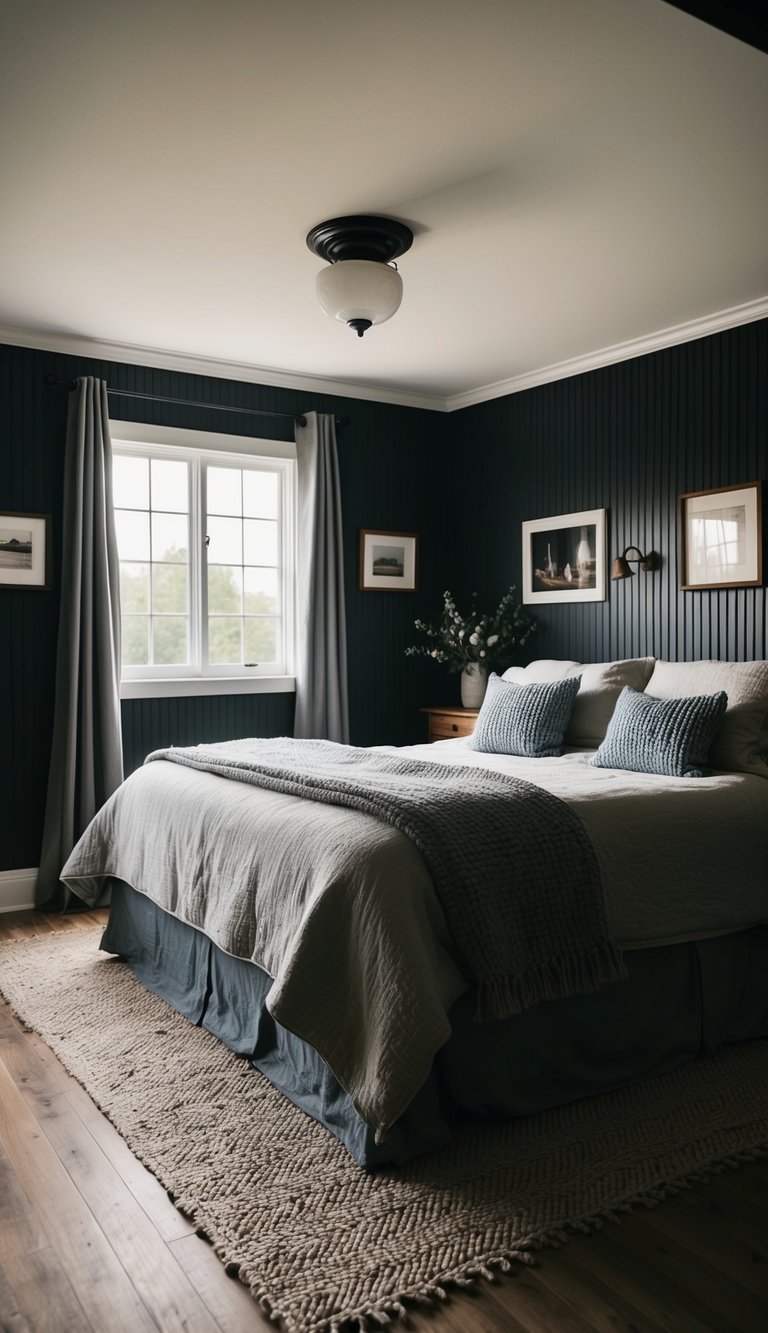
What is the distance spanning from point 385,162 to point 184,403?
236 cm

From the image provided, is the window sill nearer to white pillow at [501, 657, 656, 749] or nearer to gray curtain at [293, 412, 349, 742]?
gray curtain at [293, 412, 349, 742]

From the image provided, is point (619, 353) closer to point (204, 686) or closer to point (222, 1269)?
point (204, 686)

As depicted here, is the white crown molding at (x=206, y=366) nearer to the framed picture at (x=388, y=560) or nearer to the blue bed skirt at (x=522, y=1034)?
the framed picture at (x=388, y=560)

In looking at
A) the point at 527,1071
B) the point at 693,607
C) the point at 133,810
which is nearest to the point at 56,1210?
the point at 527,1071

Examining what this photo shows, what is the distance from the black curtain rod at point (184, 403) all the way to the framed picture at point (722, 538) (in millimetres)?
2051

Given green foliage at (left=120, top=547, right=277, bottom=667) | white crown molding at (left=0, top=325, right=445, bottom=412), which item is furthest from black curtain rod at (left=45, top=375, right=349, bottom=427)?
green foliage at (left=120, top=547, right=277, bottom=667)

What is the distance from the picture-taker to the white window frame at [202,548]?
4949mm

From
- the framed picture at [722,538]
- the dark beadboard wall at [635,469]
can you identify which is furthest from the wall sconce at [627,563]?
the framed picture at [722,538]

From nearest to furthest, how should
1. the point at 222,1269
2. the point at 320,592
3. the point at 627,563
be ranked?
the point at 222,1269
the point at 627,563
the point at 320,592

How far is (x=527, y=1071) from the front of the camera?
251cm

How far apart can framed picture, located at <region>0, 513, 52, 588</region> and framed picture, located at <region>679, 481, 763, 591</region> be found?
2.92 metres

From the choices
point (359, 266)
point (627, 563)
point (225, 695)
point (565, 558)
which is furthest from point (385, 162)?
point (225, 695)

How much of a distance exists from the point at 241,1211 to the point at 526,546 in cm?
389

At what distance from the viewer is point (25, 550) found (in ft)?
15.0
